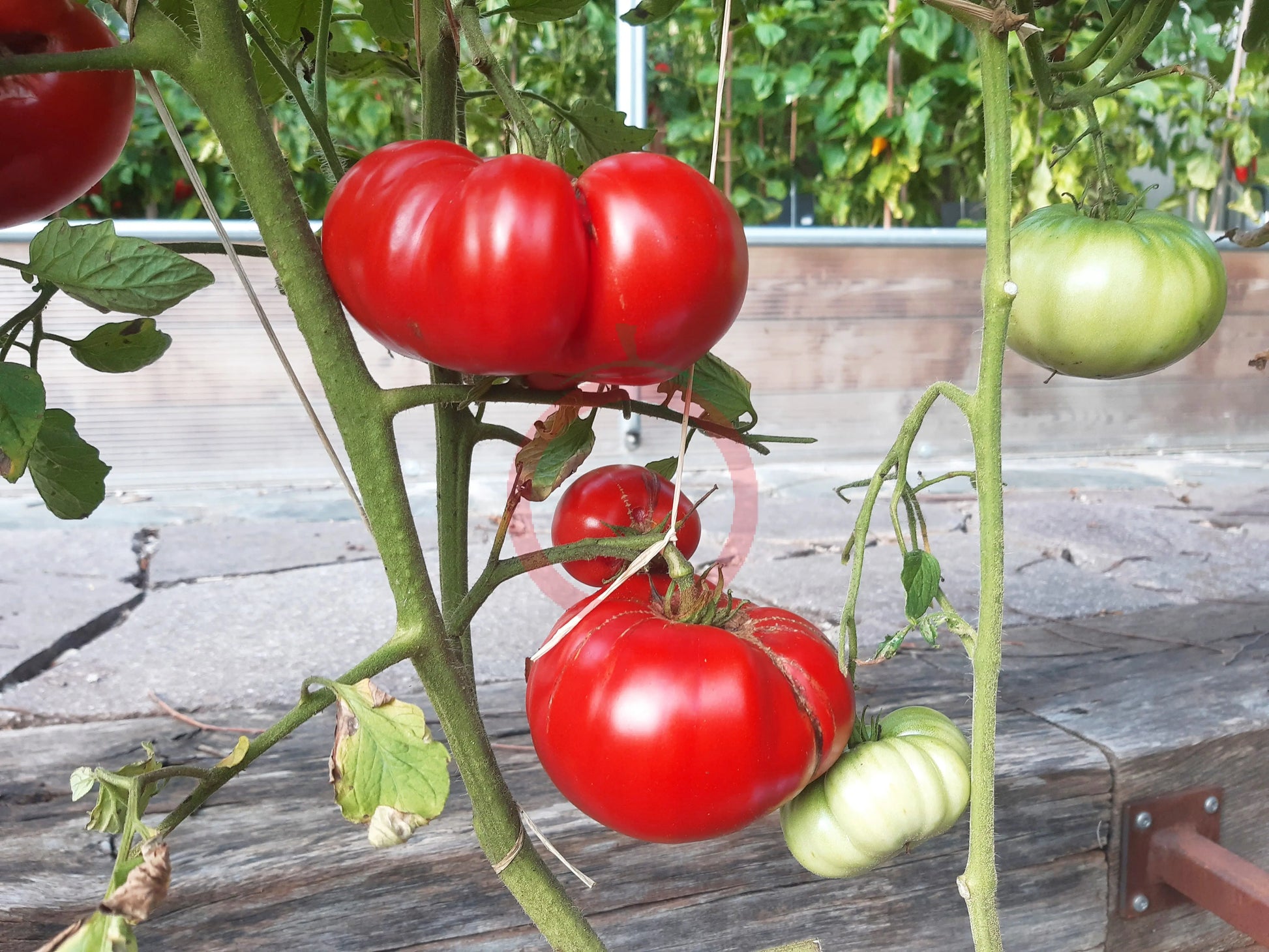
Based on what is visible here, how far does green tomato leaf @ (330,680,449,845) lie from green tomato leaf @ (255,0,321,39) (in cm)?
28

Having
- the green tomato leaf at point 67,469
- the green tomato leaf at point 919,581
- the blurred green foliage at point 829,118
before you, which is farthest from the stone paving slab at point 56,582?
the blurred green foliage at point 829,118

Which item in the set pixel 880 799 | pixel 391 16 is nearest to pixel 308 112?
pixel 391 16

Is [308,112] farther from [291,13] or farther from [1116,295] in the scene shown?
[1116,295]

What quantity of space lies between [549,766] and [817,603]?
101 centimetres

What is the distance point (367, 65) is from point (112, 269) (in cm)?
21

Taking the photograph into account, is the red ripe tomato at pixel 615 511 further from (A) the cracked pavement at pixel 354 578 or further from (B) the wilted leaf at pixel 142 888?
(A) the cracked pavement at pixel 354 578

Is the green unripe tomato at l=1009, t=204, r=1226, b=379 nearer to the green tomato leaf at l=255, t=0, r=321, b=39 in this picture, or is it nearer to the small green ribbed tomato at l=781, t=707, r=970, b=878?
the small green ribbed tomato at l=781, t=707, r=970, b=878

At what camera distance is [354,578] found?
1.56 meters

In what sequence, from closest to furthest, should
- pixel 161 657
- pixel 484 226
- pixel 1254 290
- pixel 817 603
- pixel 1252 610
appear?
1. pixel 484 226
2. pixel 1252 610
3. pixel 161 657
4. pixel 817 603
5. pixel 1254 290

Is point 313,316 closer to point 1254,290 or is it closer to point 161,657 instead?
point 161,657

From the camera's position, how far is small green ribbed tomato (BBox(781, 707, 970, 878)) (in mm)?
375

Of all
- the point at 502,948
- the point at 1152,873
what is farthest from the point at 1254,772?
the point at 502,948

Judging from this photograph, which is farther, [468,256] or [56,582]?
[56,582]

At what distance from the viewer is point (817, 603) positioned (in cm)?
134
